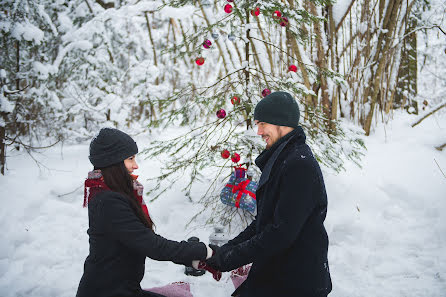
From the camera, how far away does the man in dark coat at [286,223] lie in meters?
1.60

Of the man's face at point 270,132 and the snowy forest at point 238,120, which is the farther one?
the snowy forest at point 238,120

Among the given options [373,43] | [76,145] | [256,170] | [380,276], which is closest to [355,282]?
[380,276]

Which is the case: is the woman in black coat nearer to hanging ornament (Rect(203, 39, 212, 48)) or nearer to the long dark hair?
the long dark hair

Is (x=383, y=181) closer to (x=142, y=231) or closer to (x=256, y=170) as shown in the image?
(x=256, y=170)

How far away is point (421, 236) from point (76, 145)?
781cm

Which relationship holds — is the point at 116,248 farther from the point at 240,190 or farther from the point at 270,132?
the point at 240,190

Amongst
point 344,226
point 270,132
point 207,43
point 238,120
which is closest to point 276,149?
→ point 270,132

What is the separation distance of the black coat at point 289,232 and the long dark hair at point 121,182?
2.07 feet

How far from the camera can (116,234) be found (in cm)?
168

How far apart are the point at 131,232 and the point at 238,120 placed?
2606 mm

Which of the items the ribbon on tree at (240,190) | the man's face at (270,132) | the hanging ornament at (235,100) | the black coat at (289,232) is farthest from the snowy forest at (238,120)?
the black coat at (289,232)

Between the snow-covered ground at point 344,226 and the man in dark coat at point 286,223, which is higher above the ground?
the man in dark coat at point 286,223

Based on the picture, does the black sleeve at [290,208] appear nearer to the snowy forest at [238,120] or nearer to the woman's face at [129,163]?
the woman's face at [129,163]

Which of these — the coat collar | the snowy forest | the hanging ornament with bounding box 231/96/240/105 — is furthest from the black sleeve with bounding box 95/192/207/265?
the hanging ornament with bounding box 231/96/240/105
